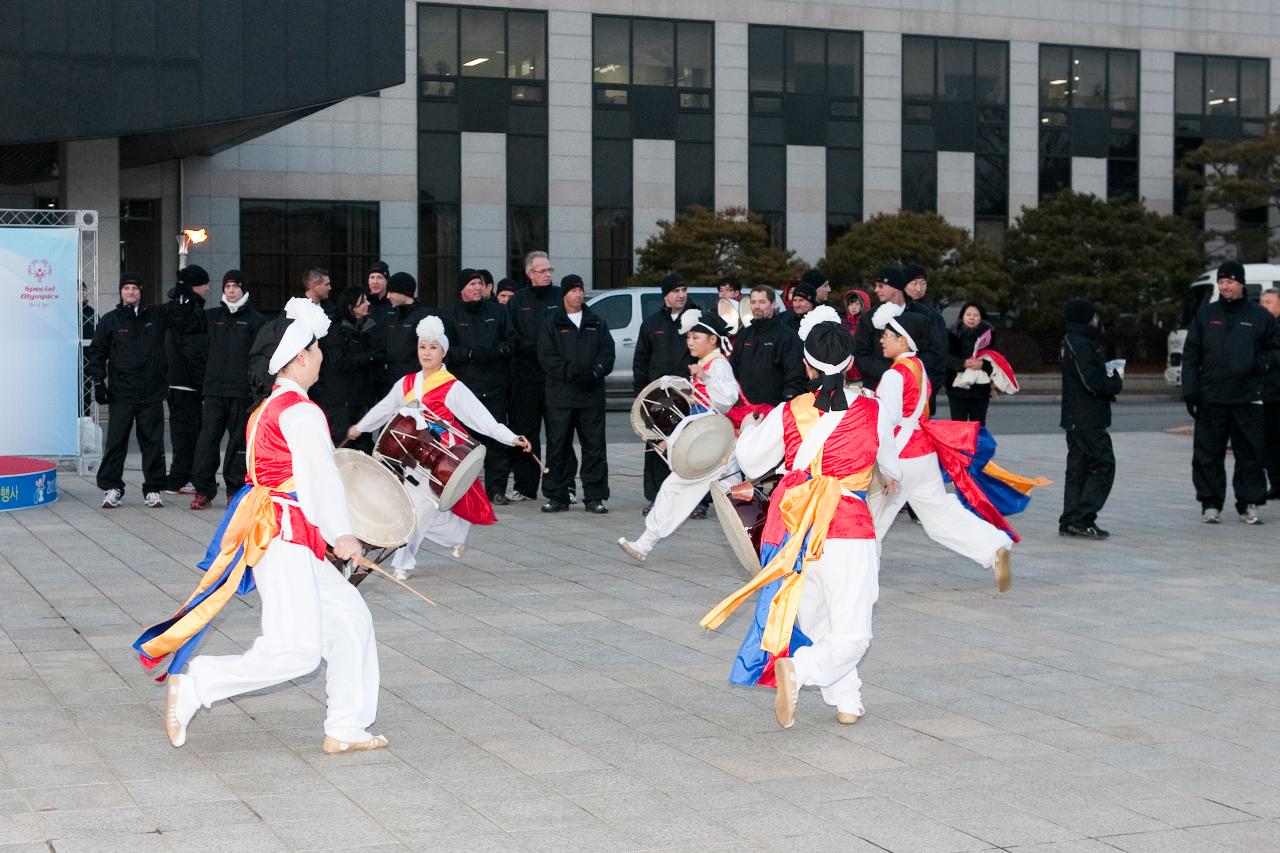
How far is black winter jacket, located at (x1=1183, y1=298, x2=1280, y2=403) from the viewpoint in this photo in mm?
13047

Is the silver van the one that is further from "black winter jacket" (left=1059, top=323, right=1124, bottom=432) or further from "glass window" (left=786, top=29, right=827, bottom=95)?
"glass window" (left=786, top=29, right=827, bottom=95)

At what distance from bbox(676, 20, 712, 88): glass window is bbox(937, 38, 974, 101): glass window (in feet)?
21.3

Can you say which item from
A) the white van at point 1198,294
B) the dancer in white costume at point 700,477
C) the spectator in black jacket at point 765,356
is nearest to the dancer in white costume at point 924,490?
the dancer in white costume at point 700,477

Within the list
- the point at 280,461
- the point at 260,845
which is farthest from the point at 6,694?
the point at 260,845

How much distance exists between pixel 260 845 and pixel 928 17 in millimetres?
41016

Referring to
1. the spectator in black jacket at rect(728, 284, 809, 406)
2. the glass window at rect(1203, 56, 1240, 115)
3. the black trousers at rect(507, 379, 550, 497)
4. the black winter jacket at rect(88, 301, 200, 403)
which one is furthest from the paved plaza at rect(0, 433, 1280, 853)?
the glass window at rect(1203, 56, 1240, 115)

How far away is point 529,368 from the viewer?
14656mm

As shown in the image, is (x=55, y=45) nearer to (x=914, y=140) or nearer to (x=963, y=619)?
(x=963, y=619)

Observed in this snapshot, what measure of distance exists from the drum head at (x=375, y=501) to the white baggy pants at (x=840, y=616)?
180 centimetres

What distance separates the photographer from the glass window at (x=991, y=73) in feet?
144

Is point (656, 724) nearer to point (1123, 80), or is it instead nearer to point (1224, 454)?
point (1224, 454)

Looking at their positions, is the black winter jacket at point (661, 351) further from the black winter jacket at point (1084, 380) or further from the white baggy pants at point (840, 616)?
the white baggy pants at point (840, 616)

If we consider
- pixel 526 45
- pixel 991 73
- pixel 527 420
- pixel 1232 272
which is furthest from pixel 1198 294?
pixel 527 420

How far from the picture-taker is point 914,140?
142ft
